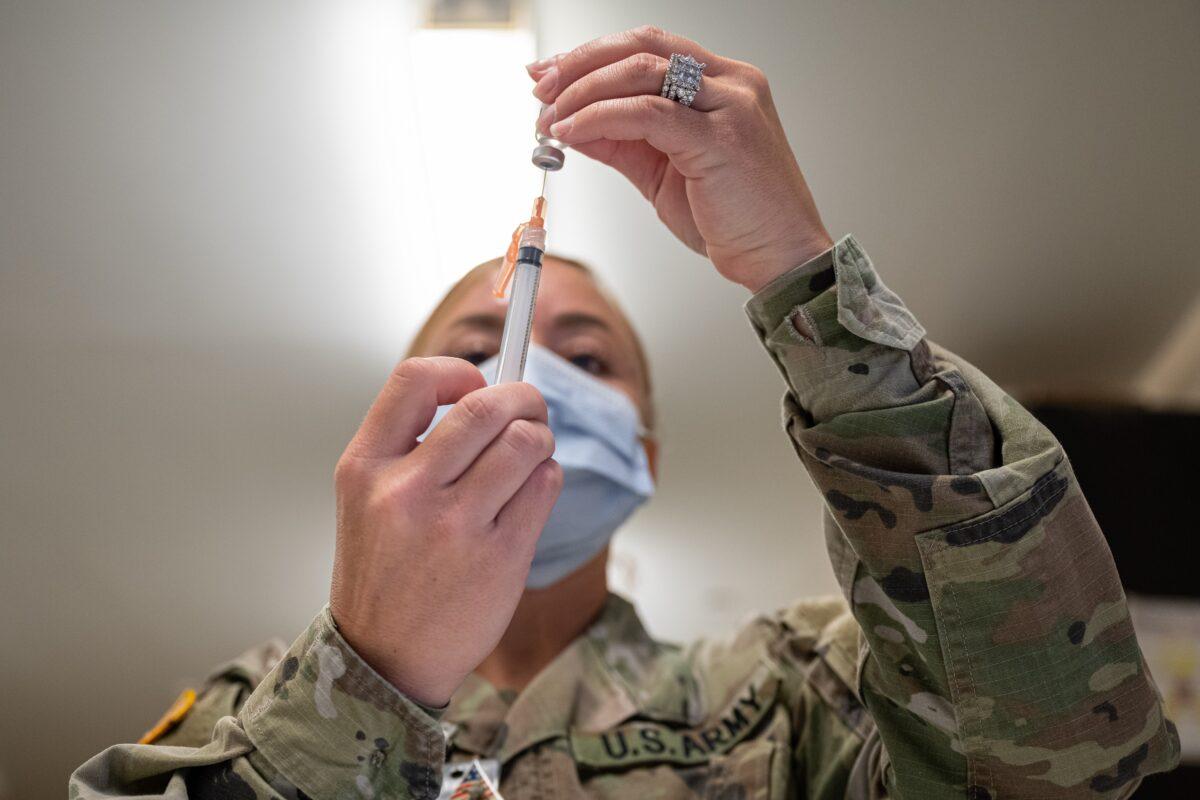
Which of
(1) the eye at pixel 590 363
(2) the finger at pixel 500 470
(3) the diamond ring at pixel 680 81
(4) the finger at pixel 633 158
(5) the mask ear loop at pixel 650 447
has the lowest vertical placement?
(5) the mask ear loop at pixel 650 447

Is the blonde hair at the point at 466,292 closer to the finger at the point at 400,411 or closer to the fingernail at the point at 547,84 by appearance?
the fingernail at the point at 547,84

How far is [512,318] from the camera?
0.70m

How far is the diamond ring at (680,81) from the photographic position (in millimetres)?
704

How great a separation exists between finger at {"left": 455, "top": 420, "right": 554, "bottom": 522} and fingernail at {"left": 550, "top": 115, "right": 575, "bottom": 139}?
25cm

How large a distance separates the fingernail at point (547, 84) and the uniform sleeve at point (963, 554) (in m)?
0.24

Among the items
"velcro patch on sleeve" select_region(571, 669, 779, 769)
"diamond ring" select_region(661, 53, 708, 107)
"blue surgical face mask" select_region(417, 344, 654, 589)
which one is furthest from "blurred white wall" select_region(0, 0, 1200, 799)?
"velcro patch on sleeve" select_region(571, 669, 779, 769)

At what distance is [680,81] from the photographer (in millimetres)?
705

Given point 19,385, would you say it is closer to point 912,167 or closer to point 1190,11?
point 912,167

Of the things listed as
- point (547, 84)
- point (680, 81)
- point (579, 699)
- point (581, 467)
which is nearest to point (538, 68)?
point (547, 84)

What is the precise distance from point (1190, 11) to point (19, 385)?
1.70 meters

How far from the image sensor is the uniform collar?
37.8 inches

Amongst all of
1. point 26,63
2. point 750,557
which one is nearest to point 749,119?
point 26,63

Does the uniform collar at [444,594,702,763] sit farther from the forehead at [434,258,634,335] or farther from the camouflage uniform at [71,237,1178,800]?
the forehead at [434,258,634,335]

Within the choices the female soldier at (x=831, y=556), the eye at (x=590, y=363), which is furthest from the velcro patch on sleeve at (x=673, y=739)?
the eye at (x=590, y=363)
